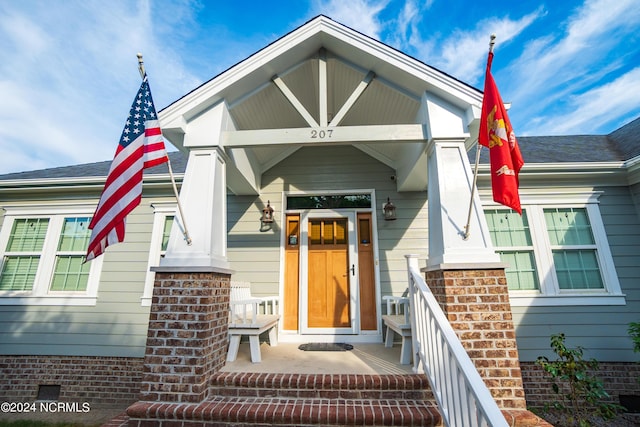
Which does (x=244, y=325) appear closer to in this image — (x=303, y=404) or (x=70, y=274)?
(x=303, y=404)

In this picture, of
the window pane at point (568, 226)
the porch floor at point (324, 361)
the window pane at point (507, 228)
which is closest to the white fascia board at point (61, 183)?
the porch floor at point (324, 361)

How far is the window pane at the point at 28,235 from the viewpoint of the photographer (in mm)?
4918

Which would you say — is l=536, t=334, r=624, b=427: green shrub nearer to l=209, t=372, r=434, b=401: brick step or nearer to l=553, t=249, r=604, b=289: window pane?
l=553, t=249, r=604, b=289: window pane

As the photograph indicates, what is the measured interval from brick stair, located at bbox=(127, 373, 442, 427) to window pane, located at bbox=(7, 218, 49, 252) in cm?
448

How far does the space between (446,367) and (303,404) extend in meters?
1.26

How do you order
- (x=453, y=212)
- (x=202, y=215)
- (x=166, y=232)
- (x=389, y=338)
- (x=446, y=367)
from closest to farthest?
(x=446, y=367) < (x=453, y=212) < (x=202, y=215) < (x=389, y=338) < (x=166, y=232)

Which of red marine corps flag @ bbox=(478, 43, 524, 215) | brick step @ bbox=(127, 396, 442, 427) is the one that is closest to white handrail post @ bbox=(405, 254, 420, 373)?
brick step @ bbox=(127, 396, 442, 427)

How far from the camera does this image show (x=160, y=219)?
4887mm

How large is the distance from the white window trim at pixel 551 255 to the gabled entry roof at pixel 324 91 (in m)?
2.03

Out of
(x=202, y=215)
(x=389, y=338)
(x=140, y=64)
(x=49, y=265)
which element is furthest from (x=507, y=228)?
(x=49, y=265)

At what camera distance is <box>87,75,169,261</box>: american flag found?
2363mm

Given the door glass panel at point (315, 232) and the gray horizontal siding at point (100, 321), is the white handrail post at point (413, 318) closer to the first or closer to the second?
the door glass panel at point (315, 232)

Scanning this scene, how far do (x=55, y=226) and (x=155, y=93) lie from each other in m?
4.15

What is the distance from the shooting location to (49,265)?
15.7ft
